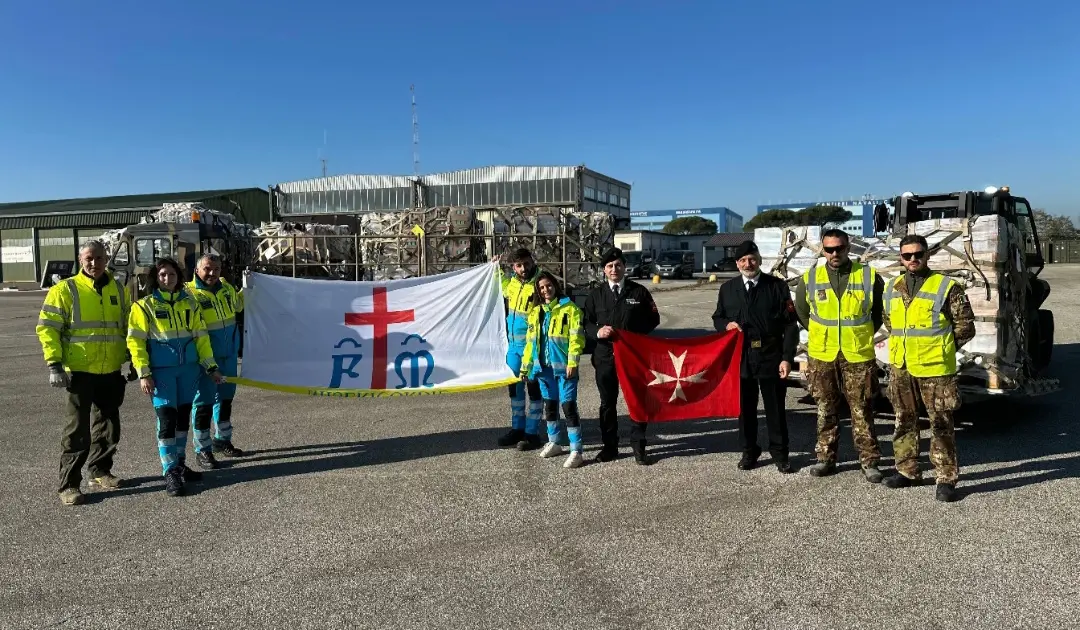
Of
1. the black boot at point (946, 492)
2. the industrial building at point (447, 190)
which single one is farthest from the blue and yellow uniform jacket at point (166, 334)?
the industrial building at point (447, 190)

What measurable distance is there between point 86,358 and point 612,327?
428 centimetres

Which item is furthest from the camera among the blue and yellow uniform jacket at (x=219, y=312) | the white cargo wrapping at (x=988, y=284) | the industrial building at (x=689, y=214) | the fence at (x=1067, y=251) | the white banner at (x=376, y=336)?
the industrial building at (x=689, y=214)

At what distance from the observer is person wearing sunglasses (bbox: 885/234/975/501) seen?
5.34 meters

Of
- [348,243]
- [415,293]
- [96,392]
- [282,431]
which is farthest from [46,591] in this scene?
[348,243]

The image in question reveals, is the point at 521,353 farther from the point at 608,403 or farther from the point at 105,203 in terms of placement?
the point at 105,203

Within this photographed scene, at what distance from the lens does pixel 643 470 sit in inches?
244

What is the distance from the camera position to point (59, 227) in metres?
47.2

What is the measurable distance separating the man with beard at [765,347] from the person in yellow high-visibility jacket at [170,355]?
460 centimetres

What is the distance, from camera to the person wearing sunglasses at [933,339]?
210 inches

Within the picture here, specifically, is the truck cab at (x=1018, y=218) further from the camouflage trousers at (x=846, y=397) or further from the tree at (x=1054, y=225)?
the tree at (x=1054, y=225)

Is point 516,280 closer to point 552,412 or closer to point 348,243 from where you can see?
point 552,412

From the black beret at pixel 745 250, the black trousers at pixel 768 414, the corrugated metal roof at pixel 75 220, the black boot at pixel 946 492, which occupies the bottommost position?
the black boot at pixel 946 492

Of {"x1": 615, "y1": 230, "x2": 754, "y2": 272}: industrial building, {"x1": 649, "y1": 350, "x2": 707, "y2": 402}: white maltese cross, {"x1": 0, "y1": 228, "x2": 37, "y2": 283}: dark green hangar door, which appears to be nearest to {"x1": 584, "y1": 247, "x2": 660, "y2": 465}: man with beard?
{"x1": 649, "y1": 350, "x2": 707, "y2": 402}: white maltese cross

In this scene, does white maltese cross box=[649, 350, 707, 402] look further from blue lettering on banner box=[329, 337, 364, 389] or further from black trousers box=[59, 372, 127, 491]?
black trousers box=[59, 372, 127, 491]
